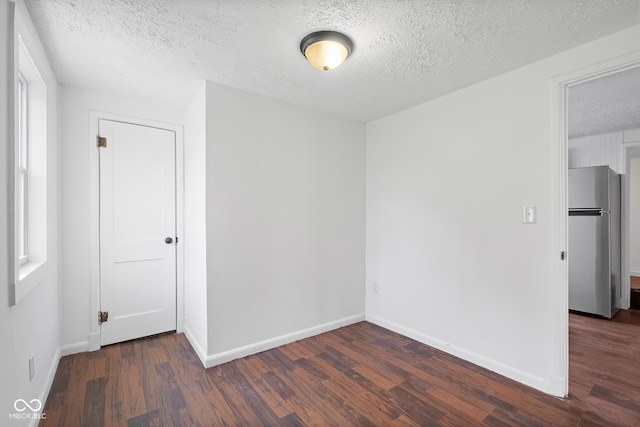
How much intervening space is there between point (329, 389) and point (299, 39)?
235 cm

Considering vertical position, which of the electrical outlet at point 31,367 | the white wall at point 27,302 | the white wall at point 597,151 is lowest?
the electrical outlet at point 31,367

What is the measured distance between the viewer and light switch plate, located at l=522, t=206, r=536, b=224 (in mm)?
2182

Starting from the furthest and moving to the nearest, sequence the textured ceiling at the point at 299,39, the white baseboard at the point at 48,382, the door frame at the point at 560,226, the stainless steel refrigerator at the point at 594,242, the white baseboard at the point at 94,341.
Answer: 1. the stainless steel refrigerator at the point at 594,242
2. the white baseboard at the point at 94,341
3. the door frame at the point at 560,226
4. the white baseboard at the point at 48,382
5. the textured ceiling at the point at 299,39

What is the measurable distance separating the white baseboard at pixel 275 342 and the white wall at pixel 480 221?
393mm

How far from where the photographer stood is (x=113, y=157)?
279cm

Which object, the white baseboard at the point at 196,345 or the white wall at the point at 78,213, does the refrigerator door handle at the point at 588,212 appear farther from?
the white wall at the point at 78,213

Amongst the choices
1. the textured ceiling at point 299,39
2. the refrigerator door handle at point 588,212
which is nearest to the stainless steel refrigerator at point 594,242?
the refrigerator door handle at point 588,212

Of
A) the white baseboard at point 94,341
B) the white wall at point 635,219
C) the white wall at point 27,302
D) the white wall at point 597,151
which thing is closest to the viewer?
the white wall at point 27,302

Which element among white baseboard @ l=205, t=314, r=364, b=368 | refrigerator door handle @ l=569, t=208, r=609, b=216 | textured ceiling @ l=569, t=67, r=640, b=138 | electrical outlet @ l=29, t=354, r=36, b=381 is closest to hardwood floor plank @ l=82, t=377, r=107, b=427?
electrical outlet @ l=29, t=354, r=36, b=381

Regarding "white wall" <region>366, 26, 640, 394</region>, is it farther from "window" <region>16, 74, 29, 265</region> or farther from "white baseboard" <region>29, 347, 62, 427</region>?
"window" <region>16, 74, 29, 265</region>

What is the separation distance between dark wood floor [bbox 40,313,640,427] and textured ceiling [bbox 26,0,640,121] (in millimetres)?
2313

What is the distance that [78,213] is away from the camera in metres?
2.65

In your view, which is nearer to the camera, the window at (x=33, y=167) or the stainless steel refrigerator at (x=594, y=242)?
the window at (x=33, y=167)

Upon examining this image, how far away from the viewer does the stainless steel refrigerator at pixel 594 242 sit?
141 inches
